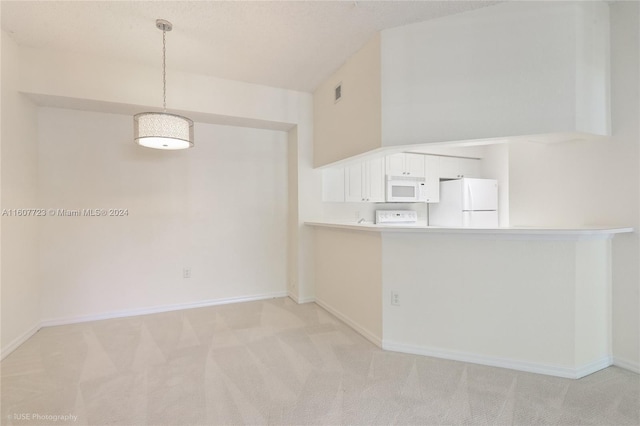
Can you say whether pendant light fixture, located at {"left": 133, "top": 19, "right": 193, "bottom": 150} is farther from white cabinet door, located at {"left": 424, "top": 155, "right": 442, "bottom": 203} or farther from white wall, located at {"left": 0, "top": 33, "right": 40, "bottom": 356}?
white cabinet door, located at {"left": 424, "top": 155, "right": 442, "bottom": 203}

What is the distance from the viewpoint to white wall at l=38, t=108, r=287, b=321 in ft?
10.4

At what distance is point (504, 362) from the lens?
224 cm

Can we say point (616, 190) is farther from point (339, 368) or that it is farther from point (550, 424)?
point (339, 368)

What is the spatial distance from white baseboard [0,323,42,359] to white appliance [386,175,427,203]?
4441mm

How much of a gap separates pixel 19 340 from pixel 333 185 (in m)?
3.63

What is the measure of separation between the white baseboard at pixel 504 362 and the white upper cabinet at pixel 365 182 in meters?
2.17

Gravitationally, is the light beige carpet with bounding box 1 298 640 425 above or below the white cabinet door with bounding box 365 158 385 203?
below

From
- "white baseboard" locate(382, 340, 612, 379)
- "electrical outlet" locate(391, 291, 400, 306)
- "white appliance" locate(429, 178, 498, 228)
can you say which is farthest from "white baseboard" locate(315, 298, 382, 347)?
"white appliance" locate(429, 178, 498, 228)

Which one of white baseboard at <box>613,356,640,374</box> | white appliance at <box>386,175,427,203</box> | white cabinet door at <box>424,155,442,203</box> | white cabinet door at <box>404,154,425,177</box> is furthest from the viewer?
white cabinet door at <box>424,155,442,203</box>

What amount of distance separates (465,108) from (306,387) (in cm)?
245

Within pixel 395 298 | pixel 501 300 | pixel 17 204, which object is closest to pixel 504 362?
pixel 501 300

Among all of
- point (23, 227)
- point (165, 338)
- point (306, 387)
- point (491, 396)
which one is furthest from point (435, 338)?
point (23, 227)

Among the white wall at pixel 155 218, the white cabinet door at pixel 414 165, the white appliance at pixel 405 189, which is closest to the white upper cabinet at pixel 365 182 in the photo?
the white appliance at pixel 405 189

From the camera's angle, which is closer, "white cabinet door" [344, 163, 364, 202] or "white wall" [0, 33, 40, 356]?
"white wall" [0, 33, 40, 356]
